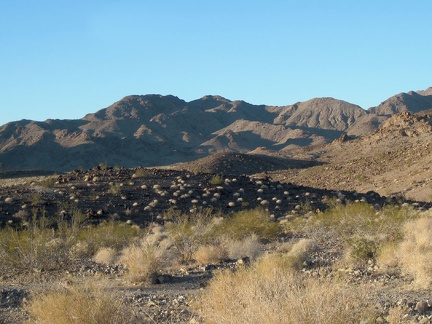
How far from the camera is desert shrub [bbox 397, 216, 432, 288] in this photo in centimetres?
1191

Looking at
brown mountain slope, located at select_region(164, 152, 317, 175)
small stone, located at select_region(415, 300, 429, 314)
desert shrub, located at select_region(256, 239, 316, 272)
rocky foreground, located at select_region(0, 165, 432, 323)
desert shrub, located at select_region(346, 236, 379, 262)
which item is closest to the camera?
small stone, located at select_region(415, 300, 429, 314)

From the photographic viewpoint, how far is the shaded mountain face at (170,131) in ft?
373

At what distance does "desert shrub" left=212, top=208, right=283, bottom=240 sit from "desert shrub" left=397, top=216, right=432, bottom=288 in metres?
6.31

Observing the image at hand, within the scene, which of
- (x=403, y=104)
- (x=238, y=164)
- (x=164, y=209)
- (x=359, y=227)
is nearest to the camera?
(x=359, y=227)

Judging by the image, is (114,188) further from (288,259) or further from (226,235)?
(288,259)

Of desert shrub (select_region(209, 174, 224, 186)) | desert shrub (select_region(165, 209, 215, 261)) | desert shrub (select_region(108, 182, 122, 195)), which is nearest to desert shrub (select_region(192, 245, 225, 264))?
desert shrub (select_region(165, 209, 215, 261))

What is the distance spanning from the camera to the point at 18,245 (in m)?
16.3

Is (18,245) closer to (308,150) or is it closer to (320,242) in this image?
(320,242)

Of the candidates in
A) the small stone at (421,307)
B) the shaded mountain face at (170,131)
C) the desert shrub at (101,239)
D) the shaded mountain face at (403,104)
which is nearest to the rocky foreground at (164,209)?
the small stone at (421,307)

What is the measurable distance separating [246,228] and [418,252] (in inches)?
379

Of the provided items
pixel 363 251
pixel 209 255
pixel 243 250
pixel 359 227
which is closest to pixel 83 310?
pixel 209 255

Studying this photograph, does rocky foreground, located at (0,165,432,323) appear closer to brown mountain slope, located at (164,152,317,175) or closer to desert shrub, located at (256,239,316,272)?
desert shrub, located at (256,239,316,272)

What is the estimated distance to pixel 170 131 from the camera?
5984 inches

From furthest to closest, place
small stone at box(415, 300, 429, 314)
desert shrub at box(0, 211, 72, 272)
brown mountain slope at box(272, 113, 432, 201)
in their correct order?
brown mountain slope at box(272, 113, 432, 201)
desert shrub at box(0, 211, 72, 272)
small stone at box(415, 300, 429, 314)
